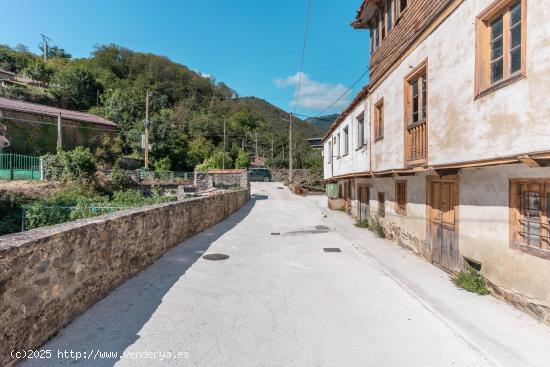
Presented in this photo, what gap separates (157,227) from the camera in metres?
7.42

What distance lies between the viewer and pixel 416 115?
26.5 feet

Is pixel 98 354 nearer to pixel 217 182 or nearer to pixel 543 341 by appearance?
pixel 543 341

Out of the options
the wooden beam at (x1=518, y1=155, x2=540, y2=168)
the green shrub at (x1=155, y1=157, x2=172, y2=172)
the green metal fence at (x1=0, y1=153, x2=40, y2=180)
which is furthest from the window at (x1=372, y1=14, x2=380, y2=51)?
the green shrub at (x1=155, y1=157, x2=172, y2=172)

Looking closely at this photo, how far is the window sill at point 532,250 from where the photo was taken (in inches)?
167

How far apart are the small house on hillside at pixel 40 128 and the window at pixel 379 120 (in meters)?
29.6

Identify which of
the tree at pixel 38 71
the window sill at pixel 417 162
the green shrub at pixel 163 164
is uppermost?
the tree at pixel 38 71

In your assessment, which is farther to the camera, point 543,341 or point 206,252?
point 206,252

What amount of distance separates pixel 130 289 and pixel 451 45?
25.0ft

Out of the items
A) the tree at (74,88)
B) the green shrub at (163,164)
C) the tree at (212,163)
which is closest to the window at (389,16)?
the green shrub at (163,164)

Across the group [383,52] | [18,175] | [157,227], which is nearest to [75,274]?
[157,227]

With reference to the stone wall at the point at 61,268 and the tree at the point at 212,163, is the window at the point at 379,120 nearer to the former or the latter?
the stone wall at the point at 61,268

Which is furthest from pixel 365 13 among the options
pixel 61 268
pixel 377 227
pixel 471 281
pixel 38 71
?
pixel 38 71

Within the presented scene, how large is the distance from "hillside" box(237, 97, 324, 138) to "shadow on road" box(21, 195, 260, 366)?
8169 centimetres

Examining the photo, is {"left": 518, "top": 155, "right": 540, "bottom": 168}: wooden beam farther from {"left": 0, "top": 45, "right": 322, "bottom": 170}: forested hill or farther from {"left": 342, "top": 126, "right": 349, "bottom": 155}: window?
{"left": 0, "top": 45, "right": 322, "bottom": 170}: forested hill
